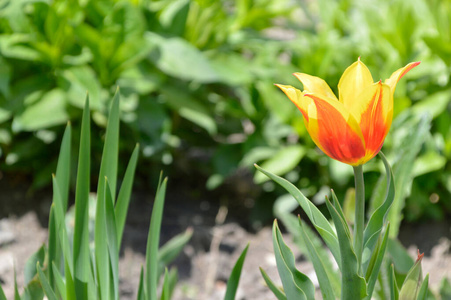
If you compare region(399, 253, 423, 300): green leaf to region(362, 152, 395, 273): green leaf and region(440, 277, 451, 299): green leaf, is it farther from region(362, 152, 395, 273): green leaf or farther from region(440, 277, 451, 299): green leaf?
region(440, 277, 451, 299): green leaf

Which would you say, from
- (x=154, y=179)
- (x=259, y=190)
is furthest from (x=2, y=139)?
(x=259, y=190)

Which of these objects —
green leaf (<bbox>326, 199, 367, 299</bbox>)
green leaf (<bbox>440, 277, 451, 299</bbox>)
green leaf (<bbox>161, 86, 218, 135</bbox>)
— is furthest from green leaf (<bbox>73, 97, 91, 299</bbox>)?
green leaf (<bbox>161, 86, 218, 135</bbox>)

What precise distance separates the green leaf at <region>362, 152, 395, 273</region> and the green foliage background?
3.89 feet

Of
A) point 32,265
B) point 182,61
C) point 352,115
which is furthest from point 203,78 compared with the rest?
point 352,115

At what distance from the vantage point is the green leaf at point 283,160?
231cm

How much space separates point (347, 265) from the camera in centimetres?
99

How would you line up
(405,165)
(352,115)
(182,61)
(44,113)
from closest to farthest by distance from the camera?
(352,115) → (405,165) → (44,113) → (182,61)

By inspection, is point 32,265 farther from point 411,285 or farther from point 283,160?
point 283,160

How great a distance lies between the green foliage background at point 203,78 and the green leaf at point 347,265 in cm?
126

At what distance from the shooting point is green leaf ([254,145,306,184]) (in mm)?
2312

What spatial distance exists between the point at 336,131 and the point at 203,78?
137 centimetres

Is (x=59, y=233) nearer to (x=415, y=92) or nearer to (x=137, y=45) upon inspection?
(x=137, y=45)

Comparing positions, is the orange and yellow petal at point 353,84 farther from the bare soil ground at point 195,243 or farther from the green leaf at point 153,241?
the bare soil ground at point 195,243

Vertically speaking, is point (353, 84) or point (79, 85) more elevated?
point (353, 84)
